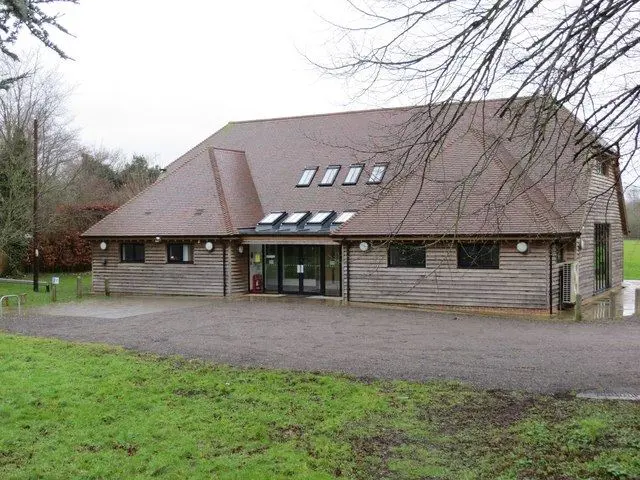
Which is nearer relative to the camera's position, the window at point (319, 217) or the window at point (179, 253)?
the window at point (319, 217)

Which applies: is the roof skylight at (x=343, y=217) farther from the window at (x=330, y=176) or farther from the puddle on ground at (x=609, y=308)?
the puddle on ground at (x=609, y=308)

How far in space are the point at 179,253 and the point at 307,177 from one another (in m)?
5.43

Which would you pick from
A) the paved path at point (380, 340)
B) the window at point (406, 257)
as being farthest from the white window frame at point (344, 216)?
the paved path at point (380, 340)

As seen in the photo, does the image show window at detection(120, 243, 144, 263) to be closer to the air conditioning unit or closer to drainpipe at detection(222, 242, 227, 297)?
drainpipe at detection(222, 242, 227, 297)

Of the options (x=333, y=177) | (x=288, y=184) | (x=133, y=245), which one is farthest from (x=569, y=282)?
(x=133, y=245)

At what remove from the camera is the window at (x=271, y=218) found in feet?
71.6

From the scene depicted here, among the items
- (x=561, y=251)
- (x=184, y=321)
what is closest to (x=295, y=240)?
(x=184, y=321)

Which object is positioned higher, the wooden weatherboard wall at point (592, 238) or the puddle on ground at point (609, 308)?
the wooden weatherboard wall at point (592, 238)

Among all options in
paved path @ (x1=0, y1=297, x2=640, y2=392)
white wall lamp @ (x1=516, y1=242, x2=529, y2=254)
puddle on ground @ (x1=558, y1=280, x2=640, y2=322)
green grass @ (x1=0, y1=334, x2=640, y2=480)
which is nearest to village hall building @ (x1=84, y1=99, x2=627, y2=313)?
white wall lamp @ (x1=516, y1=242, x2=529, y2=254)

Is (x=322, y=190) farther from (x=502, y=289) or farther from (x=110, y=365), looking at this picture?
(x=110, y=365)

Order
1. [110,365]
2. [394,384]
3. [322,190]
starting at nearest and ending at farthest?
[394,384], [110,365], [322,190]

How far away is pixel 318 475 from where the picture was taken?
5512mm

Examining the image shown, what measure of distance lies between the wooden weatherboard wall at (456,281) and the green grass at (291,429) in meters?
8.25

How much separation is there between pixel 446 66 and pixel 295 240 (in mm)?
15367
